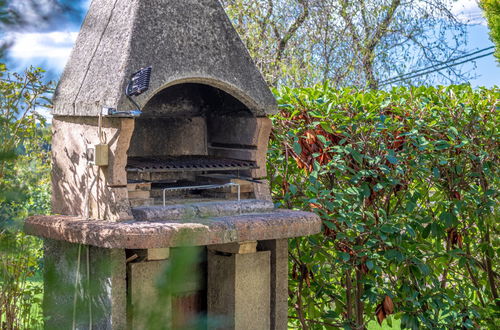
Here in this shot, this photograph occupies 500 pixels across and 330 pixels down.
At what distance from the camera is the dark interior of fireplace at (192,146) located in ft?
14.3

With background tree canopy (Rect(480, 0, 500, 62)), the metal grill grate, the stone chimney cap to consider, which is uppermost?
background tree canopy (Rect(480, 0, 500, 62))

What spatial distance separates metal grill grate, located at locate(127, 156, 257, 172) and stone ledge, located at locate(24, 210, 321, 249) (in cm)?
32

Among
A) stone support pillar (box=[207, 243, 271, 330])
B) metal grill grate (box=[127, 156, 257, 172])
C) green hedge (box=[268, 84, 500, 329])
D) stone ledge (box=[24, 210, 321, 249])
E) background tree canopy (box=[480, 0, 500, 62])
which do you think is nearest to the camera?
stone ledge (box=[24, 210, 321, 249])

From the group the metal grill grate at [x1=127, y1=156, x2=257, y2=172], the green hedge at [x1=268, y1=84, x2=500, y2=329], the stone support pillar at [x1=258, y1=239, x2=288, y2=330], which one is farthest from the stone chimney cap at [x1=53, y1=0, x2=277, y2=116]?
the stone support pillar at [x1=258, y1=239, x2=288, y2=330]

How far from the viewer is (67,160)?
171 inches

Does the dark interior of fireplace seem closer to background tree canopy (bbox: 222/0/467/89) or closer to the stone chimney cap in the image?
the stone chimney cap

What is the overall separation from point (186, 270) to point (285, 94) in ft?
13.9

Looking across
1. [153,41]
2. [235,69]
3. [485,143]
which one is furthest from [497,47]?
[153,41]

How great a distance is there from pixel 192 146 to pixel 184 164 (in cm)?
66

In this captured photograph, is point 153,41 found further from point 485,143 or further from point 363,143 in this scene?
point 485,143

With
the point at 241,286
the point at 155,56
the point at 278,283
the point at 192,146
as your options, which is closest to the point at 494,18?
the point at 192,146

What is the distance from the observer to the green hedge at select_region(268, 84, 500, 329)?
4.84 metres

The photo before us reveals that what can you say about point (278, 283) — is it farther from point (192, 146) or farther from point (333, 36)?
point (333, 36)

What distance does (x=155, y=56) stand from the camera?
12.9 ft
